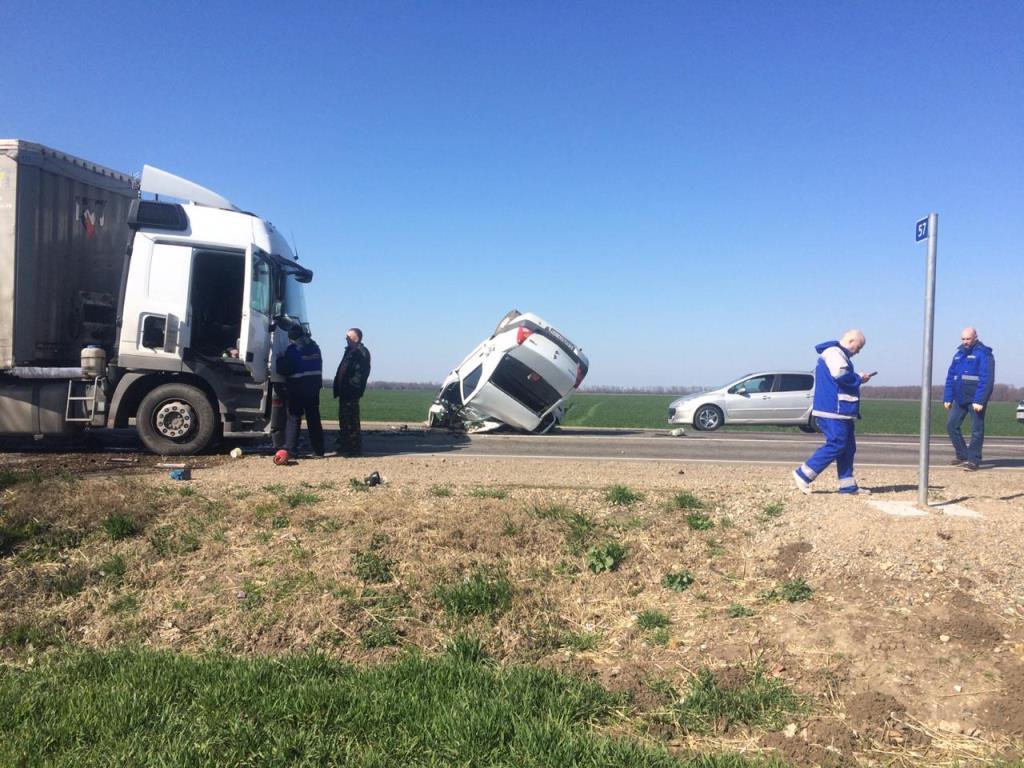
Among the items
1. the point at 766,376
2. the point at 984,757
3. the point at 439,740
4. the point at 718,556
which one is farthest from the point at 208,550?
the point at 766,376

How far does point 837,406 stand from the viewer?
23.3ft

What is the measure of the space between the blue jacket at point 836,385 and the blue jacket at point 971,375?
180 inches

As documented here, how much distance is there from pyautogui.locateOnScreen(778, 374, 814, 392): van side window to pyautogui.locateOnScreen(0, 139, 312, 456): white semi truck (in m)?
15.4

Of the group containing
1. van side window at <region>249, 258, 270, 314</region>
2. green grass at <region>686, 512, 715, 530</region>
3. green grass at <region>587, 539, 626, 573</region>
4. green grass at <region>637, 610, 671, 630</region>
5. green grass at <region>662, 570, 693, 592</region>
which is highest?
van side window at <region>249, 258, 270, 314</region>

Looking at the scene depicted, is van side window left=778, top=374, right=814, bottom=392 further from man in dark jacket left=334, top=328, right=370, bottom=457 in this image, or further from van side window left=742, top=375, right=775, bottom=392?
man in dark jacket left=334, top=328, right=370, bottom=457

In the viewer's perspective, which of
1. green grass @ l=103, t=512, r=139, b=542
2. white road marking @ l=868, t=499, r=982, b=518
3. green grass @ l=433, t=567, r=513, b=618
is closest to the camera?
green grass @ l=433, t=567, r=513, b=618

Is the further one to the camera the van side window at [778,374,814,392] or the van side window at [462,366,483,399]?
the van side window at [778,374,814,392]

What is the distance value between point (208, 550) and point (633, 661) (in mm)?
3337

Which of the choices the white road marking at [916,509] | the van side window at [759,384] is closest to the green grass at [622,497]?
the white road marking at [916,509]

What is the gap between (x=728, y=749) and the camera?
351 cm

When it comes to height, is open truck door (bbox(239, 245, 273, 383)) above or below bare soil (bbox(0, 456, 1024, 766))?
above

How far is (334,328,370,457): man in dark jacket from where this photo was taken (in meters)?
10.9

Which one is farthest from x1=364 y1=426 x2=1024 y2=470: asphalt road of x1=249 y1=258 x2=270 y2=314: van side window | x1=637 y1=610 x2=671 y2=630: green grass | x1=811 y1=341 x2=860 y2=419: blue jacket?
x1=637 y1=610 x2=671 y2=630: green grass

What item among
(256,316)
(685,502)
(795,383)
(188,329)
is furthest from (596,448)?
(795,383)
